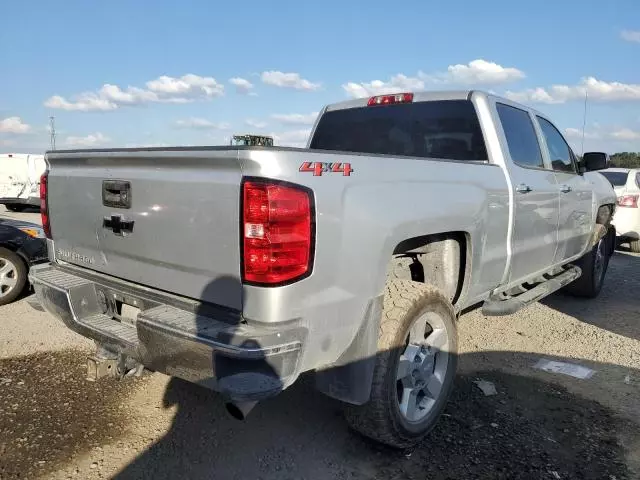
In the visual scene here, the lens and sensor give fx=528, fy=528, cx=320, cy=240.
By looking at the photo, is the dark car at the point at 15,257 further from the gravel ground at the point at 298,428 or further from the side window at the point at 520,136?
the side window at the point at 520,136

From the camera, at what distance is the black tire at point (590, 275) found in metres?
6.30

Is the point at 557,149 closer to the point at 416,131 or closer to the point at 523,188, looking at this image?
the point at 523,188

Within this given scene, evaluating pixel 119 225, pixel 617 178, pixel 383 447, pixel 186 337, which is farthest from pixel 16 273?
pixel 617 178

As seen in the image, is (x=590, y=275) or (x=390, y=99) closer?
(x=390, y=99)

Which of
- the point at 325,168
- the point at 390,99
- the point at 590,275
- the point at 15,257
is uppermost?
the point at 390,99

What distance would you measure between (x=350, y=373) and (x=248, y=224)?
3.13 feet

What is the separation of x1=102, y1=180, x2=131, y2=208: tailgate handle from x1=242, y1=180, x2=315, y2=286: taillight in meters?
0.83

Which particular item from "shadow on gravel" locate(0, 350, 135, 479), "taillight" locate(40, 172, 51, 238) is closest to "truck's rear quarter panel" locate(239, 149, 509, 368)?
"shadow on gravel" locate(0, 350, 135, 479)

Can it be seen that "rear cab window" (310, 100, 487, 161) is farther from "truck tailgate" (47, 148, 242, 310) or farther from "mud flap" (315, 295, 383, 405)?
"truck tailgate" (47, 148, 242, 310)

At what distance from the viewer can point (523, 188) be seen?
4008mm

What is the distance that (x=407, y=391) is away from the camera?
310cm

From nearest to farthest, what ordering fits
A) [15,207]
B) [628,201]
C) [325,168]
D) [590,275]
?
[325,168] < [590,275] < [628,201] < [15,207]

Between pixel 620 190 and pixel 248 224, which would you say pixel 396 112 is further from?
pixel 620 190

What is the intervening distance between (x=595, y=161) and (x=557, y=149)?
1.56 ft
